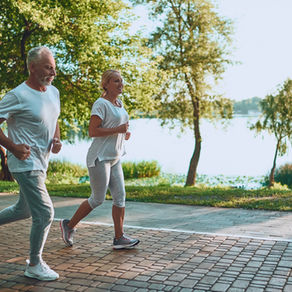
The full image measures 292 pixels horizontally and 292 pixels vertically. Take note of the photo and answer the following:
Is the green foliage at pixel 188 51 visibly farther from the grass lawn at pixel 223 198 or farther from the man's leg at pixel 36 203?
the man's leg at pixel 36 203

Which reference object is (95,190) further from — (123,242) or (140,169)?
(140,169)

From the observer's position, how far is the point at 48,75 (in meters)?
4.23

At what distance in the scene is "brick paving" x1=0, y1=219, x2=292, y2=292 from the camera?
4.14 metres

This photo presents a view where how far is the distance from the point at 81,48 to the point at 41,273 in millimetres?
11663

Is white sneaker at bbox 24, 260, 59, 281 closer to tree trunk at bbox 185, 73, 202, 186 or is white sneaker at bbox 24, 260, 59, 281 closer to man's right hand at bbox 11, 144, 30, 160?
man's right hand at bbox 11, 144, 30, 160

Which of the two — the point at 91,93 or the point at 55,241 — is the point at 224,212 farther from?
the point at 91,93

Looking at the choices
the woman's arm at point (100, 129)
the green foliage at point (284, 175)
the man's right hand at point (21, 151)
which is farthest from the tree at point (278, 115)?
the man's right hand at point (21, 151)

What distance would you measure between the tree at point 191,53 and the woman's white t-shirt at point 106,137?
16.1m

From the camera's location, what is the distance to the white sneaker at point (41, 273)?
170 inches

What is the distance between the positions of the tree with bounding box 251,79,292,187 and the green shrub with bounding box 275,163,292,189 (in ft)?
4.20

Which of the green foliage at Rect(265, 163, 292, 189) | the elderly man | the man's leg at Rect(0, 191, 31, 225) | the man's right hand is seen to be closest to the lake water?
the green foliage at Rect(265, 163, 292, 189)

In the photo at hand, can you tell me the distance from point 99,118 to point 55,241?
174 centimetres

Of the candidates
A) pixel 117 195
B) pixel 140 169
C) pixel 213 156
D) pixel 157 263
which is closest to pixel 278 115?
pixel 140 169

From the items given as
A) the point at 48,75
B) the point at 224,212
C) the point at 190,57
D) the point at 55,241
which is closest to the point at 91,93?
the point at 190,57
